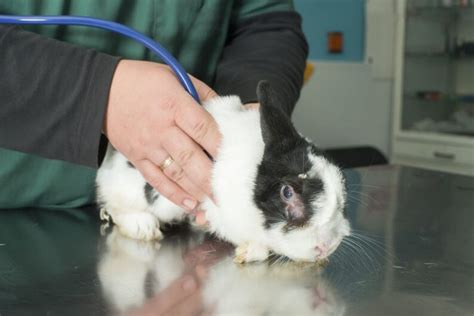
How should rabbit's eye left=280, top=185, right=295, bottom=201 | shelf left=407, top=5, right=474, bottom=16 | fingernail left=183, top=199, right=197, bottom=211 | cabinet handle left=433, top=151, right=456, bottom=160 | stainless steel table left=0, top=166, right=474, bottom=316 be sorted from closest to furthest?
stainless steel table left=0, top=166, right=474, bottom=316 → rabbit's eye left=280, top=185, right=295, bottom=201 → fingernail left=183, top=199, right=197, bottom=211 → cabinet handle left=433, top=151, right=456, bottom=160 → shelf left=407, top=5, right=474, bottom=16

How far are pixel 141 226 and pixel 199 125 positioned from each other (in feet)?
0.68

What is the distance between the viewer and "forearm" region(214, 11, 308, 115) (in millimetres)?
1018

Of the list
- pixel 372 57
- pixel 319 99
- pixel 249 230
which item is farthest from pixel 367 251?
pixel 372 57

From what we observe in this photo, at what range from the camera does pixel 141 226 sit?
90cm

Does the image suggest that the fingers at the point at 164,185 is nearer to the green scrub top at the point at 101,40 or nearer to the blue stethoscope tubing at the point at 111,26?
the blue stethoscope tubing at the point at 111,26

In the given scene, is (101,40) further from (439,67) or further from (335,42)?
(439,67)

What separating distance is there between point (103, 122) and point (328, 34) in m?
2.53

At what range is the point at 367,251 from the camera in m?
0.83

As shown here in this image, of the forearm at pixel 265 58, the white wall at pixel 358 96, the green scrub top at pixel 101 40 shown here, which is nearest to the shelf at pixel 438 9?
the white wall at pixel 358 96

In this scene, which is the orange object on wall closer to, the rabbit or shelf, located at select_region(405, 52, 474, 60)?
shelf, located at select_region(405, 52, 474, 60)

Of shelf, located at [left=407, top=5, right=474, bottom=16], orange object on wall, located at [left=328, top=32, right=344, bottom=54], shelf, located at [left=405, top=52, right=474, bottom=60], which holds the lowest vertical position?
shelf, located at [left=405, top=52, right=474, bottom=60]

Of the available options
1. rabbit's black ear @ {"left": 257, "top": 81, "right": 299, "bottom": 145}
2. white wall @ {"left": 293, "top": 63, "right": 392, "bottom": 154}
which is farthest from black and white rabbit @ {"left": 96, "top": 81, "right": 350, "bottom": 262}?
white wall @ {"left": 293, "top": 63, "right": 392, "bottom": 154}

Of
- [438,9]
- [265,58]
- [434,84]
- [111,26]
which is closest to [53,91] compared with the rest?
[111,26]

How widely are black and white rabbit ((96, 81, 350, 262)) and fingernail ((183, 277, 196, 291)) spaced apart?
0.09m
